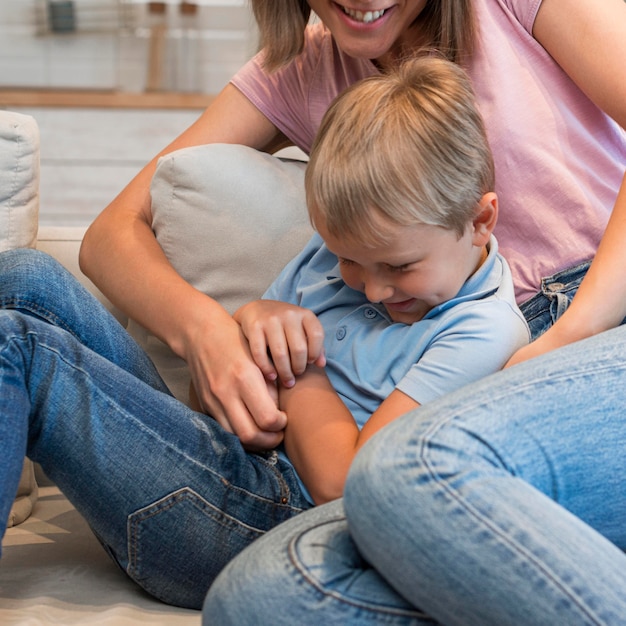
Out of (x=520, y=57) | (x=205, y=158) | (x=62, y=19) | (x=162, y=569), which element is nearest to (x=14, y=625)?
(x=162, y=569)

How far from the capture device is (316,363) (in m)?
1.19

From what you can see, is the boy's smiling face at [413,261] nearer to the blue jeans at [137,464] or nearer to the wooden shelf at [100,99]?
the blue jeans at [137,464]

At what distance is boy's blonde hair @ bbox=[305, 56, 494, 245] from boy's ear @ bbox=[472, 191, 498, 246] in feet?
0.03

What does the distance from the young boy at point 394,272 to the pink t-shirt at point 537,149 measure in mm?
111

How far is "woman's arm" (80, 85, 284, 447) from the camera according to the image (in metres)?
1.17

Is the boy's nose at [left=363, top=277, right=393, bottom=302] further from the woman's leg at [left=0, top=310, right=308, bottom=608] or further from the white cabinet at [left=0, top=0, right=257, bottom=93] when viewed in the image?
the white cabinet at [left=0, top=0, right=257, bottom=93]

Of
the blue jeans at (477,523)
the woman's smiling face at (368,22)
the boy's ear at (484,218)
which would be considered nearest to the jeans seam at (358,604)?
the blue jeans at (477,523)

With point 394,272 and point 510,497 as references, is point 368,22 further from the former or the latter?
point 510,497

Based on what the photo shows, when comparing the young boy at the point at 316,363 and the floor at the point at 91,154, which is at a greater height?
the young boy at the point at 316,363

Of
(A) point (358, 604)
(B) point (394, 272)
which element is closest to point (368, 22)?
(B) point (394, 272)

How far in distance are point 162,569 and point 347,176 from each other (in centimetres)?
48

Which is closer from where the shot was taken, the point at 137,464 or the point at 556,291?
the point at 137,464

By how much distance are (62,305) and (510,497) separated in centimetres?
62

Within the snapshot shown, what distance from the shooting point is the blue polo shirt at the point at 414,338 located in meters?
1.09
